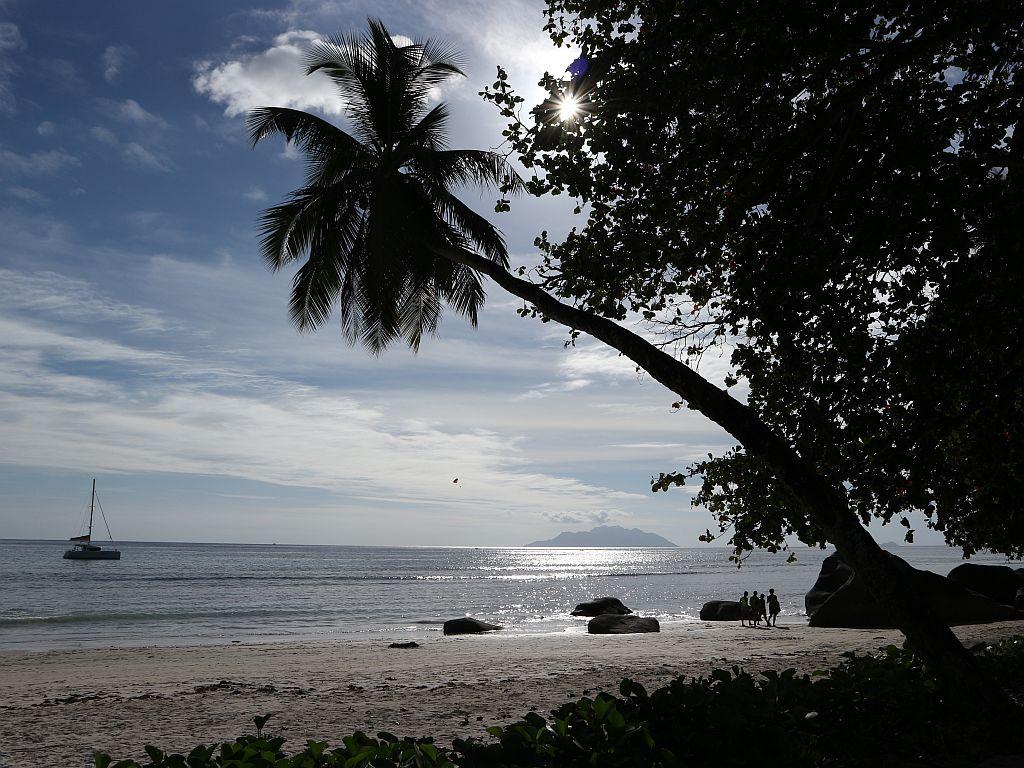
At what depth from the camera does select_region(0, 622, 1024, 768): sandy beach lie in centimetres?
879

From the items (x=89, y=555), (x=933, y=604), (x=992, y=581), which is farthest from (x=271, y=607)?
(x=89, y=555)

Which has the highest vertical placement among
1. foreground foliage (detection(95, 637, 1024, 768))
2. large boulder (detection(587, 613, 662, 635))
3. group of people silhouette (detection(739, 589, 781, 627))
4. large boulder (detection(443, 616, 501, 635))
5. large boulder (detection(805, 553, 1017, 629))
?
foreground foliage (detection(95, 637, 1024, 768))

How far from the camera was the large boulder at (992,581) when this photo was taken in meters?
26.1

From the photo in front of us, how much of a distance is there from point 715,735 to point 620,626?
2612 centimetres

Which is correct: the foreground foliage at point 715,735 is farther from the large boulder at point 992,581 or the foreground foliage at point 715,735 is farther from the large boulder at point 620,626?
the large boulder at point 992,581

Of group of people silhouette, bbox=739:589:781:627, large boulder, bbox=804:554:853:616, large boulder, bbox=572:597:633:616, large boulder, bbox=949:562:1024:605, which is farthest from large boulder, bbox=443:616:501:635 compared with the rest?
large boulder, bbox=949:562:1024:605

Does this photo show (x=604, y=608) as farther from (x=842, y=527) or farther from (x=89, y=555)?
(x=89, y=555)

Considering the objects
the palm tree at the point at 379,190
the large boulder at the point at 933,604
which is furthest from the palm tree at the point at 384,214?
the large boulder at the point at 933,604

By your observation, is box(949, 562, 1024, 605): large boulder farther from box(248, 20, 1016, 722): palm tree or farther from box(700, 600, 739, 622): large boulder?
box(248, 20, 1016, 722): palm tree

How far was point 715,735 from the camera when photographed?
177 inches

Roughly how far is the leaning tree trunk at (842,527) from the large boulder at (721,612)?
29628mm

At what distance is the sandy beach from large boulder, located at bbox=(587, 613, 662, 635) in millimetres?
3483

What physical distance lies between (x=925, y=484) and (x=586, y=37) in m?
6.38

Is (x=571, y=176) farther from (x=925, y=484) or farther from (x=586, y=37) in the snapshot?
(x=925, y=484)
